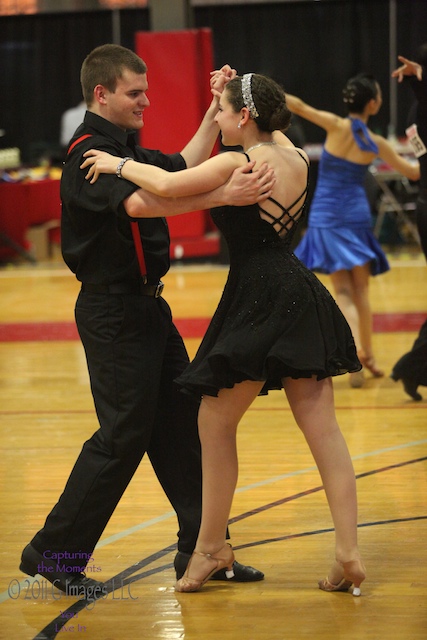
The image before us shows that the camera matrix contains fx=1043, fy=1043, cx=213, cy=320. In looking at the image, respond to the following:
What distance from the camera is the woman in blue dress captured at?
20.2 ft

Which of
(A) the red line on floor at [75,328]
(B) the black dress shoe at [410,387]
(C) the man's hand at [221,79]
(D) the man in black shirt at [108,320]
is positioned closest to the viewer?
(D) the man in black shirt at [108,320]

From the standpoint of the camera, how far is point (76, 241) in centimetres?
317

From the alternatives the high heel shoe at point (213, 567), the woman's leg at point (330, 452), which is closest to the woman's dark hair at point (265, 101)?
the woman's leg at point (330, 452)

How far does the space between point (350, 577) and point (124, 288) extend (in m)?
1.09

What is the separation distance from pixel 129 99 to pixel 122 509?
165cm

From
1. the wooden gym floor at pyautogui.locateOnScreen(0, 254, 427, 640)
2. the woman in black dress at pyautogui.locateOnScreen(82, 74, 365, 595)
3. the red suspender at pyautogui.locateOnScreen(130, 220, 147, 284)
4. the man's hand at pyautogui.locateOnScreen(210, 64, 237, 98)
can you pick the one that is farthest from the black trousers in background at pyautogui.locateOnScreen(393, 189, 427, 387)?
the red suspender at pyautogui.locateOnScreen(130, 220, 147, 284)

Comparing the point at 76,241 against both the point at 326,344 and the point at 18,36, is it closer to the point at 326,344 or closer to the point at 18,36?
the point at 326,344

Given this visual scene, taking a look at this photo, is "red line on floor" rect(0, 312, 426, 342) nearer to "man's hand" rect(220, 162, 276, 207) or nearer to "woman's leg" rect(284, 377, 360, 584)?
"woman's leg" rect(284, 377, 360, 584)

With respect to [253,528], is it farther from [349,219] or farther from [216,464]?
[349,219]

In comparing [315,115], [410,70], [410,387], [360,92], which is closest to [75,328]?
[315,115]

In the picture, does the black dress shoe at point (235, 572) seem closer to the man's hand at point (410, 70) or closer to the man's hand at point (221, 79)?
the man's hand at point (221, 79)

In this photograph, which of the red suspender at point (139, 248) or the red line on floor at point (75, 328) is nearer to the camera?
the red suspender at point (139, 248)

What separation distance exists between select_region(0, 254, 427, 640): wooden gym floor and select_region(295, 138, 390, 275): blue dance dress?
0.75 meters

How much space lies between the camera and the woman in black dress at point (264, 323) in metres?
2.96
